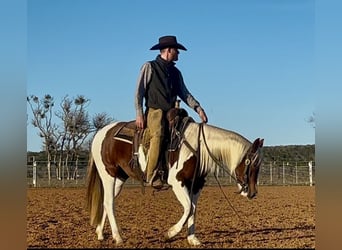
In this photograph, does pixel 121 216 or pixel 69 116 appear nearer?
pixel 69 116

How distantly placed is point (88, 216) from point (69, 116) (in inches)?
29.7

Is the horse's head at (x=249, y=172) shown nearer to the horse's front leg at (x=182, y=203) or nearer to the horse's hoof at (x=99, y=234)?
the horse's front leg at (x=182, y=203)

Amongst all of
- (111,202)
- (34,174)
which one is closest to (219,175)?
(111,202)

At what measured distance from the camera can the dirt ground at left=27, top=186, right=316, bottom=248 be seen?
11.6 ft

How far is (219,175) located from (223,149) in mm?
181

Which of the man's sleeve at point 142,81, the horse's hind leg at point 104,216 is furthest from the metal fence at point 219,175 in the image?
the man's sleeve at point 142,81

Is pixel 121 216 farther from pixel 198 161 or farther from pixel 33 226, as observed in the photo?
pixel 198 161

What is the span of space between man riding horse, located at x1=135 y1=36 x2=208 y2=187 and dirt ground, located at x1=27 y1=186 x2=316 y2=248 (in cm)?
37

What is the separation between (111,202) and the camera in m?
3.58

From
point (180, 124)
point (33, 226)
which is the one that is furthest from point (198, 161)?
point (33, 226)

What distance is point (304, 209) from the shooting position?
4.09m

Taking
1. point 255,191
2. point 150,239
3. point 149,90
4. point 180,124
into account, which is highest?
point 149,90

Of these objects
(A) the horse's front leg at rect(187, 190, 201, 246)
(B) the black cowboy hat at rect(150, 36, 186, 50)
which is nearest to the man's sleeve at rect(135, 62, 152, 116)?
(B) the black cowboy hat at rect(150, 36, 186, 50)

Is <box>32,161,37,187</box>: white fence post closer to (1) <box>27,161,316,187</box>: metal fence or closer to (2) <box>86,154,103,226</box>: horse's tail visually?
(1) <box>27,161,316,187</box>: metal fence
